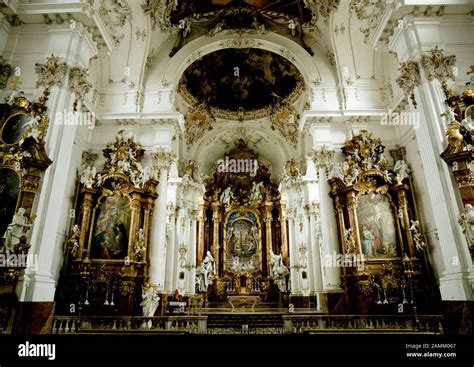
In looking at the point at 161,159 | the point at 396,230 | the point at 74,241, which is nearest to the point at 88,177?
the point at 74,241

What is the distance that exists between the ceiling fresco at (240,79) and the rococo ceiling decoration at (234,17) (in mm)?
2045

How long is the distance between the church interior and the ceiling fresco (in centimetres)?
Answer: 9

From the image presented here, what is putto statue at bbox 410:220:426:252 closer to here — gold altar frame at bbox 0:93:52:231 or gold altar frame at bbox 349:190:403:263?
gold altar frame at bbox 349:190:403:263

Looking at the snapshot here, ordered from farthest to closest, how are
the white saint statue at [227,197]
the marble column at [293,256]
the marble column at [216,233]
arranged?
the white saint statue at [227,197] → the marble column at [216,233] → the marble column at [293,256]

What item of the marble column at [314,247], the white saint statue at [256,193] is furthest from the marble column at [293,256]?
the white saint statue at [256,193]

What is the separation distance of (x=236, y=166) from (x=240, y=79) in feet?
20.1

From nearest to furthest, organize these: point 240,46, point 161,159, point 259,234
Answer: point 161,159
point 240,46
point 259,234

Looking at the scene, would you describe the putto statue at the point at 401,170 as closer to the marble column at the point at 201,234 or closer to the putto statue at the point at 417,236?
the putto statue at the point at 417,236

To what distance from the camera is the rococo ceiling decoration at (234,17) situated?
1378 cm

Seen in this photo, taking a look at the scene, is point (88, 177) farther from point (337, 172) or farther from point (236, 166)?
point (236, 166)

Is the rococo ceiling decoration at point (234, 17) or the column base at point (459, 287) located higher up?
the rococo ceiling decoration at point (234, 17)

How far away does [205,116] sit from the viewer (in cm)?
1917

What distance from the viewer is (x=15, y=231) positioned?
6363 millimetres
